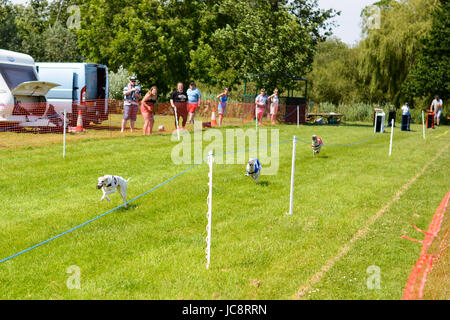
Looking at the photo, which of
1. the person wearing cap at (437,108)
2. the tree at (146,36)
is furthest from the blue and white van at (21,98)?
the person wearing cap at (437,108)


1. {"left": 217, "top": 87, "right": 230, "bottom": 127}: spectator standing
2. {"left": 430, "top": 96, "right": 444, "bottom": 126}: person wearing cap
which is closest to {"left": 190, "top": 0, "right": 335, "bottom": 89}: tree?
{"left": 217, "top": 87, "right": 230, "bottom": 127}: spectator standing

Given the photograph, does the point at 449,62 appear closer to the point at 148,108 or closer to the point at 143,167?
the point at 148,108

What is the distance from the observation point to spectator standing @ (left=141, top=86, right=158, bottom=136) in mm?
16469

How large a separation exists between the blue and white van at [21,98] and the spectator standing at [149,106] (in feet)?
11.0

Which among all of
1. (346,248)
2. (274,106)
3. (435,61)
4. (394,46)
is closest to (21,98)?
(274,106)

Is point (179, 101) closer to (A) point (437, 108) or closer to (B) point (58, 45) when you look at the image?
(A) point (437, 108)

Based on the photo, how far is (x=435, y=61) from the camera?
33.4m

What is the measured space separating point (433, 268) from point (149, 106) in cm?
1252

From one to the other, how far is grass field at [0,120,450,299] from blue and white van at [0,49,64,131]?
4.00 metres

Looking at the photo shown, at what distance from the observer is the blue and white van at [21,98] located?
1606 centimetres

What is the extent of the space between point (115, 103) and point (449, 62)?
83.1ft

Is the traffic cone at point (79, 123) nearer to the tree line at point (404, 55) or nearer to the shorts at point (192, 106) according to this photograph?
the shorts at point (192, 106)

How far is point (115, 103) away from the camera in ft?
71.9

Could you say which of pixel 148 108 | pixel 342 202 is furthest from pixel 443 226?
pixel 148 108
